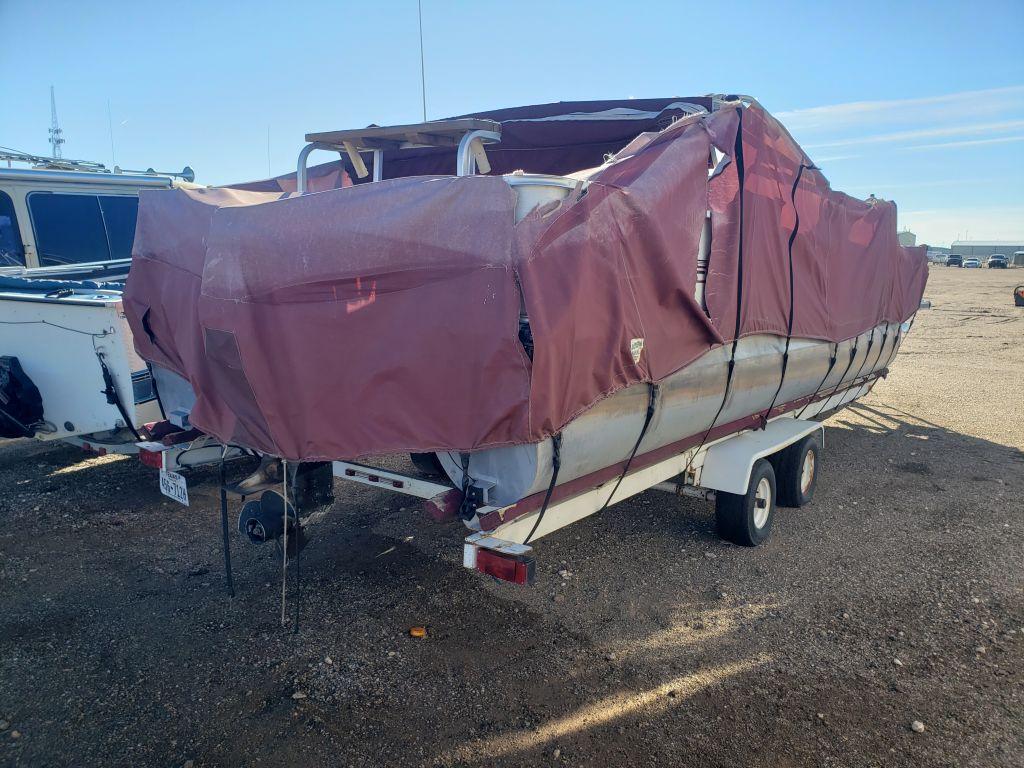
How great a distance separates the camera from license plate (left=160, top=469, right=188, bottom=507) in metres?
4.25

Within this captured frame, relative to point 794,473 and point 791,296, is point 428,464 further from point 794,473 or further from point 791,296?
point 794,473

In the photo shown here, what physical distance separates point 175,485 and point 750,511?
403 cm

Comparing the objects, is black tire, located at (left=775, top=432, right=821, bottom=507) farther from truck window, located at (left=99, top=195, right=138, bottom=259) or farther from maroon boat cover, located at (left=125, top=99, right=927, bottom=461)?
truck window, located at (left=99, top=195, right=138, bottom=259)

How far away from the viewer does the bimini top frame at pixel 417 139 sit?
3.47m

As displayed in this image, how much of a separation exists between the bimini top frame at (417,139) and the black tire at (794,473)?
3.97 metres

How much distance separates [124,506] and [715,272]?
16.6ft

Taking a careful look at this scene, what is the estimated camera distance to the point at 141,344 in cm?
453

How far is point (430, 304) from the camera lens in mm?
3129

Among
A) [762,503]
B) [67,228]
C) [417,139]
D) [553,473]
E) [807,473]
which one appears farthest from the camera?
[67,228]

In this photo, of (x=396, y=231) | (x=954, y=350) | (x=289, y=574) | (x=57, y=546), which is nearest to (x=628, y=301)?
(x=396, y=231)

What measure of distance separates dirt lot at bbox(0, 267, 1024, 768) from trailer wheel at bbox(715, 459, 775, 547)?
0.13 metres

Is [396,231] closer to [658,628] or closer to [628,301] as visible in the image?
[628,301]

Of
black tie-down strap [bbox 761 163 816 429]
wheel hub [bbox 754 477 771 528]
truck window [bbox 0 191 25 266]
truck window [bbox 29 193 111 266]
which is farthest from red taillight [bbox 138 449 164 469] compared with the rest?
truck window [bbox 29 193 111 266]

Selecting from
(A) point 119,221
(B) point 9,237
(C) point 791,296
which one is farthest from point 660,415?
(B) point 9,237
